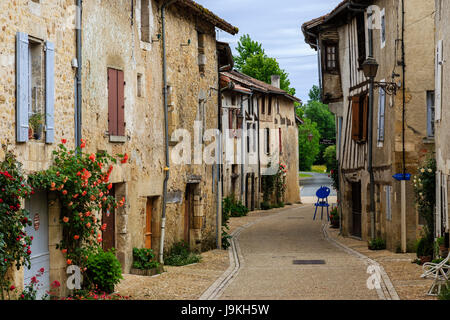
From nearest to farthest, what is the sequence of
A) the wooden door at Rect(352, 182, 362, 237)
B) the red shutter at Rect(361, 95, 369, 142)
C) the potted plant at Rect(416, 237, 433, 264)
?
the potted plant at Rect(416, 237, 433, 264)
the red shutter at Rect(361, 95, 369, 142)
the wooden door at Rect(352, 182, 362, 237)

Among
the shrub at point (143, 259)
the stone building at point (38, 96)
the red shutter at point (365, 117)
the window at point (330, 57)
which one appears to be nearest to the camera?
the stone building at point (38, 96)

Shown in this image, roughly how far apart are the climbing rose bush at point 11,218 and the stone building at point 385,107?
11.1 meters

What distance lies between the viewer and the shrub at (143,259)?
1460 cm

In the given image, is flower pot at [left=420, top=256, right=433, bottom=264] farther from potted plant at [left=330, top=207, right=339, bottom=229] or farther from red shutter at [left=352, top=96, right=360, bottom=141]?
potted plant at [left=330, top=207, right=339, bottom=229]

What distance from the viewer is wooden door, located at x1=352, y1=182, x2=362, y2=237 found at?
23.4 metres

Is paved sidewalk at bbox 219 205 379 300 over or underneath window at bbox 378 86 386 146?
underneath

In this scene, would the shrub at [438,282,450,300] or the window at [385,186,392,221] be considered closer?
the shrub at [438,282,450,300]

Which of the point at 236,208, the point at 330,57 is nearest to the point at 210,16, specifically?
the point at 330,57

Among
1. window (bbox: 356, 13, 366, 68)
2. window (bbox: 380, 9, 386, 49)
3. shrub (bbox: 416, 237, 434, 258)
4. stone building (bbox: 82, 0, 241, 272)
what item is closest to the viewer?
stone building (bbox: 82, 0, 241, 272)

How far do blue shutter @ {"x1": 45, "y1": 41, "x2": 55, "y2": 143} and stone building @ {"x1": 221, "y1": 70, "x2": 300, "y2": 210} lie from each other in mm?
22258

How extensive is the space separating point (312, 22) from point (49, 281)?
16384 mm

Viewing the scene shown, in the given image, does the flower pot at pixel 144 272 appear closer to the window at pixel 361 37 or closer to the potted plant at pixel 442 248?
the potted plant at pixel 442 248

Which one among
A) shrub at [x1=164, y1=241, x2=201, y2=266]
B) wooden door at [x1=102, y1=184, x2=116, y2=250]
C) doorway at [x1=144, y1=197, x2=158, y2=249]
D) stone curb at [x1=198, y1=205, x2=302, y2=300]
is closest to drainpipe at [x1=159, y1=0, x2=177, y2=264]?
doorway at [x1=144, y1=197, x2=158, y2=249]

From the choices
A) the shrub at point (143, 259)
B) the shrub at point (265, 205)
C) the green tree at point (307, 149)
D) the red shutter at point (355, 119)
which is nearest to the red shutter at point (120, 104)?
the shrub at point (143, 259)
